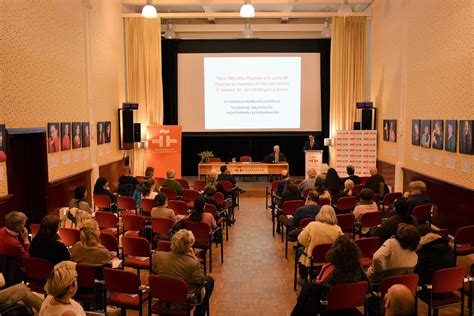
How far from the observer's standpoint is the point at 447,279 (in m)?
3.91

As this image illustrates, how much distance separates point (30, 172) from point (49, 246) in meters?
3.94

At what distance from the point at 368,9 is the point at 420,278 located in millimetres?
11719

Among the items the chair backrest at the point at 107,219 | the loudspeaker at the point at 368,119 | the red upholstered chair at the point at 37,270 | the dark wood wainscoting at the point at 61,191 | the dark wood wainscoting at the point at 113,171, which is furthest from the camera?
the loudspeaker at the point at 368,119

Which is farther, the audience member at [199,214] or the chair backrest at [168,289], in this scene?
the audience member at [199,214]

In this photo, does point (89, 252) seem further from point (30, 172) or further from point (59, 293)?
point (30, 172)

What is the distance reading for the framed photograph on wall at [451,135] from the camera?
769 centimetres

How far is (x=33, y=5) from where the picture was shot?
24.4 feet

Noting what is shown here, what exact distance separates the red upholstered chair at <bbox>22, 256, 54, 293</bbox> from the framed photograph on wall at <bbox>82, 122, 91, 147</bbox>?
6.12m

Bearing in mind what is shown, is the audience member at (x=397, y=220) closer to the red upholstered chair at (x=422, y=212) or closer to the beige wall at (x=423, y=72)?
the red upholstered chair at (x=422, y=212)

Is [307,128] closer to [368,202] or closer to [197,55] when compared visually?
[197,55]

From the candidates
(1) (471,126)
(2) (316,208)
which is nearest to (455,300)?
(2) (316,208)

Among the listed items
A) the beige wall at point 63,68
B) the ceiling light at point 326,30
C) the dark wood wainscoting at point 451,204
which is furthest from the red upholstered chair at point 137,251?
the ceiling light at point 326,30

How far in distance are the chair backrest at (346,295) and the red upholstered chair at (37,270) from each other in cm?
268

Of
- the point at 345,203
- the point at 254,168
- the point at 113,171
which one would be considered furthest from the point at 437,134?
the point at 113,171
